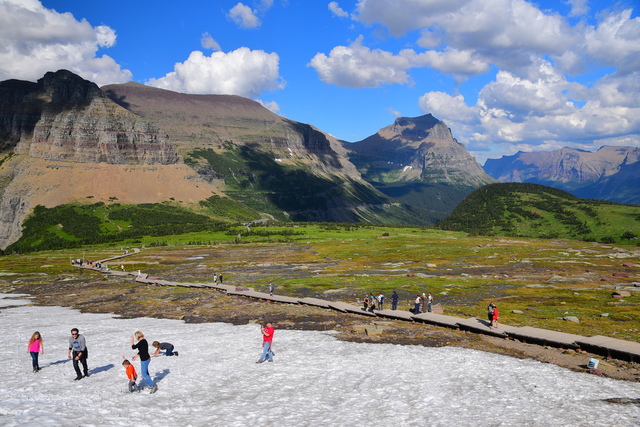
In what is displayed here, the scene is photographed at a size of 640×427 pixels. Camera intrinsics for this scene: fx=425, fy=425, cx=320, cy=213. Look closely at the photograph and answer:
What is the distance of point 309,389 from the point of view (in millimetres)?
29547

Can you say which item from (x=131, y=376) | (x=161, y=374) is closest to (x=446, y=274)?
(x=161, y=374)

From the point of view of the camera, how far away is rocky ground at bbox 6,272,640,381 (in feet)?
122

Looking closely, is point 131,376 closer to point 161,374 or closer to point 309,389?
point 161,374

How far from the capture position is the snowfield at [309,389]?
78.3ft

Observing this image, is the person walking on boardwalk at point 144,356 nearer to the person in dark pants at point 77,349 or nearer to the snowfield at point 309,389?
the snowfield at point 309,389

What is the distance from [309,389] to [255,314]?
3158 cm

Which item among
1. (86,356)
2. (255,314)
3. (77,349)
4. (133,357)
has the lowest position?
(255,314)

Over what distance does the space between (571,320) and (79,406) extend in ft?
176

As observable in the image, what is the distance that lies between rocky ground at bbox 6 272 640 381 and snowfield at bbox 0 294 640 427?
3.19 m

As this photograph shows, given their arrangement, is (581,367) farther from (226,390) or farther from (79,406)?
(79,406)

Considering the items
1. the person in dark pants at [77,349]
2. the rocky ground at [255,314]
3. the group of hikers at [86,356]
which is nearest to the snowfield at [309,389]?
the group of hikers at [86,356]

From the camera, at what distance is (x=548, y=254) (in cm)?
15225

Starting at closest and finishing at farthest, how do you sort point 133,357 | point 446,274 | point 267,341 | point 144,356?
point 144,356 < point 133,357 < point 267,341 < point 446,274

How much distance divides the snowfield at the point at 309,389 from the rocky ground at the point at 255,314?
3.19 meters
